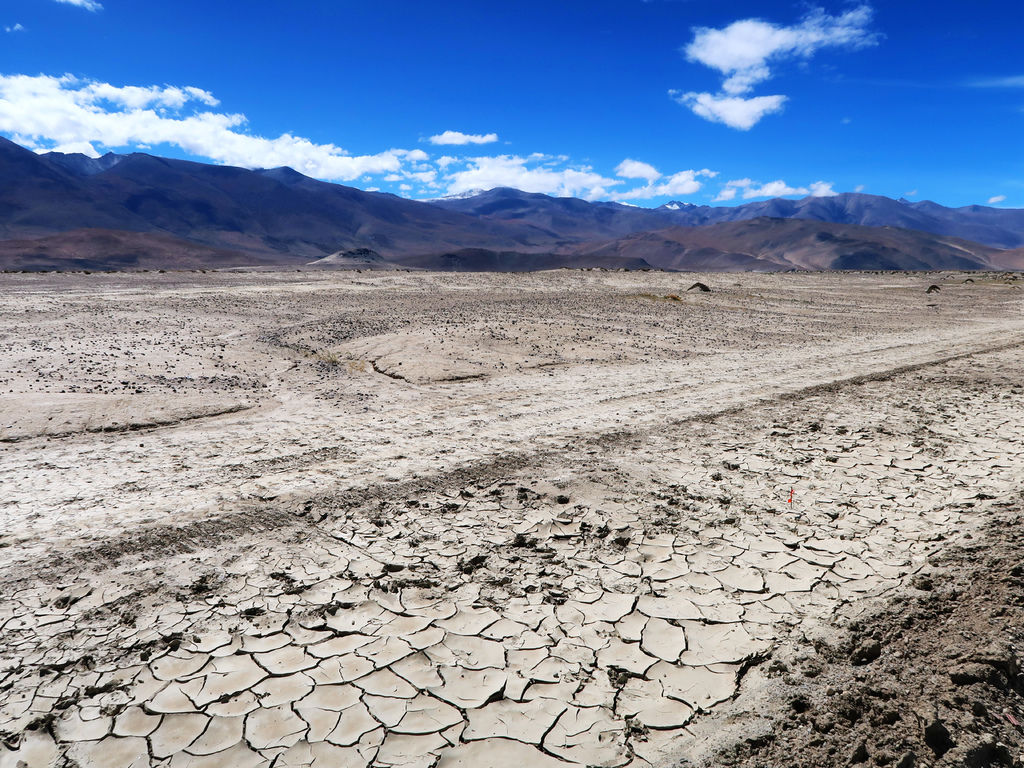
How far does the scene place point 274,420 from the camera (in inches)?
247

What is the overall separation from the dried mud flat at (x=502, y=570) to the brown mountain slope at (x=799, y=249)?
107m

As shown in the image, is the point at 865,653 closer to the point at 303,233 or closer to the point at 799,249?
the point at 303,233

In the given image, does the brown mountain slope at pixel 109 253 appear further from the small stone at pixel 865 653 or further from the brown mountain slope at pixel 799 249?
the brown mountain slope at pixel 799 249

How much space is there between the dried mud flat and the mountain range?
57.5m

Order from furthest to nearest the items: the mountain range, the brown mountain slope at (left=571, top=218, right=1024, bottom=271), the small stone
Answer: the brown mountain slope at (left=571, top=218, right=1024, bottom=271), the mountain range, the small stone

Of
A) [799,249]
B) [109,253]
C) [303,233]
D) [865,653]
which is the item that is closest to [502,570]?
[865,653]

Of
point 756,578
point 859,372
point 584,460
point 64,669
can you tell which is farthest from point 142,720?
point 859,372

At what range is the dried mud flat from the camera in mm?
2500

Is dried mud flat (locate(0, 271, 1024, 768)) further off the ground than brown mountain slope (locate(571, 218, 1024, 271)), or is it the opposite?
brown mountain slope (locate(571, 218, 1024, 271))

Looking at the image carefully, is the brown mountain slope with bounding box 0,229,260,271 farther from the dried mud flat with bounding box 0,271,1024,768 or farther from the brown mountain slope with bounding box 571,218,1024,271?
the brown mountain slope with bounding box 571,218,1024,271

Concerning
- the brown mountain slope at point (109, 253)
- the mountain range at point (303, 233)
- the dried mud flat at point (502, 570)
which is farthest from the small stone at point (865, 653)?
the mountain range at point (303, 233)

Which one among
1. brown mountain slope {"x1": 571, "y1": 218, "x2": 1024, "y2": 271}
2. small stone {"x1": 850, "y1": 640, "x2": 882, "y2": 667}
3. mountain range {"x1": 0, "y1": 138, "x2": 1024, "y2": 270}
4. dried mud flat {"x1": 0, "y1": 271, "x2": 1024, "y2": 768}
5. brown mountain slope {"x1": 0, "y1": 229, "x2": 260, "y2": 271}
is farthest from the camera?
brown mountain slope {"x1": 571, "y1": 218, "x2": 1024, "y2": 271}

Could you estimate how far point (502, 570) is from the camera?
11.9 feet

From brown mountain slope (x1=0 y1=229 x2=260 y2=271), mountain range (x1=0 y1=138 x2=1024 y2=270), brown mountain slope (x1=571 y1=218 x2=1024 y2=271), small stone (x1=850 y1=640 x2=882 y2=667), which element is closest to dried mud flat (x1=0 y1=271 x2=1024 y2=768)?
small stone (x1=850 y1=640 x2=882 y2=667)
